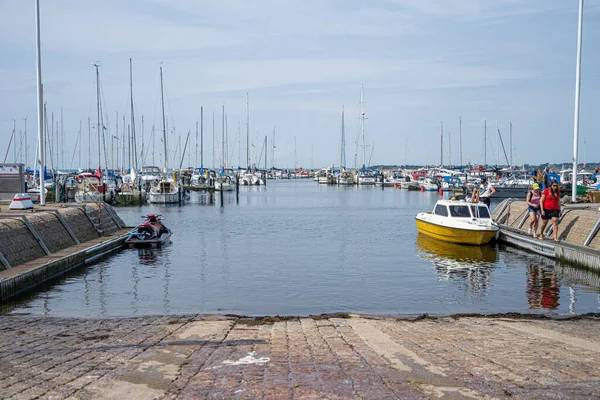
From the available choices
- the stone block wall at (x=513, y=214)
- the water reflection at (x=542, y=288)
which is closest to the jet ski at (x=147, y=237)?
the water reflection at (x=542, y=288)

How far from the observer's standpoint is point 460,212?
109 ft

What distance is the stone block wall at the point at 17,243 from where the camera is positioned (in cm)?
2088

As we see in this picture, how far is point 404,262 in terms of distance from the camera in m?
28.5

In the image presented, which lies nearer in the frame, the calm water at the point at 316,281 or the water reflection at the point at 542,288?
the calm water at the point at 316,281

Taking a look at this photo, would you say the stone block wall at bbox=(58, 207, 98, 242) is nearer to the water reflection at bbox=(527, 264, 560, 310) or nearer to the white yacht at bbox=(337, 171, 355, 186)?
the water reflection at bbox=(527, 264, 560, 310)

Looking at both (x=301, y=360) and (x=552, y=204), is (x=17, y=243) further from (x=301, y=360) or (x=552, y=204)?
(x=552, y=204)

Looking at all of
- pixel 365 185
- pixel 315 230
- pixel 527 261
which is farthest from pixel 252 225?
pixel 365 185

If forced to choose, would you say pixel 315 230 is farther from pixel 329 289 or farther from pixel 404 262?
pixel 329 289

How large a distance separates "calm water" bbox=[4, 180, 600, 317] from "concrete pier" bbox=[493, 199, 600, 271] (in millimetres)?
542

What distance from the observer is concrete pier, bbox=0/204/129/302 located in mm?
19750

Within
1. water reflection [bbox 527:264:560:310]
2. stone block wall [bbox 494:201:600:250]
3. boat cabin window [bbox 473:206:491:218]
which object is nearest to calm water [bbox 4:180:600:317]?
water reflection [bbox 527:264:560:310]

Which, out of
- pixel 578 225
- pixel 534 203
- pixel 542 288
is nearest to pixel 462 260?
pixel 534 203

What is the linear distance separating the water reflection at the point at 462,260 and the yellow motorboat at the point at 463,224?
0.52m

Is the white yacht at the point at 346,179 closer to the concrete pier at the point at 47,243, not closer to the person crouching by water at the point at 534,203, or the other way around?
the concrete pier at the point at 47,243
